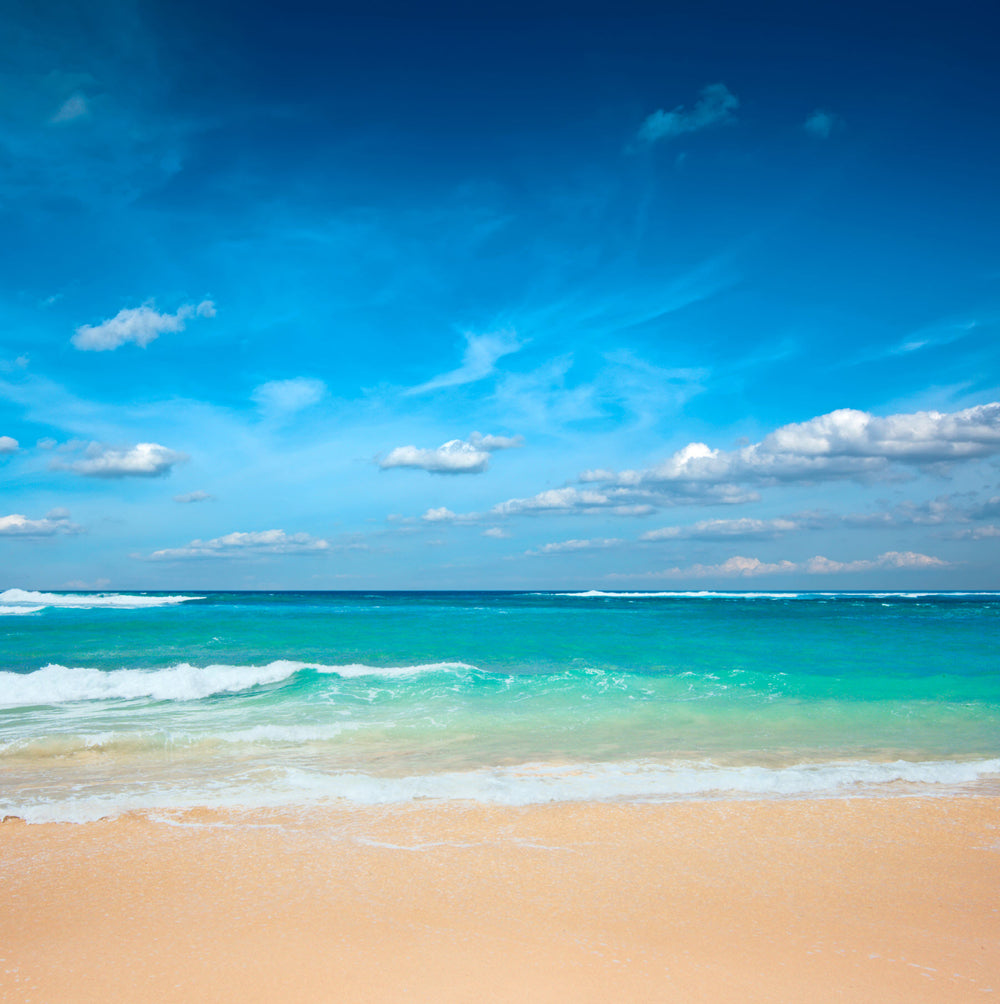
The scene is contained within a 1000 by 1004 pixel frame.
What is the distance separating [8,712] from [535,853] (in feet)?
40.1

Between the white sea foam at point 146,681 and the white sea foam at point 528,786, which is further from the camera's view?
the white sea foam at point 146,681

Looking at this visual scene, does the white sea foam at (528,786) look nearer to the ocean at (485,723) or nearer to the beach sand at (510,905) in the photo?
the ocean at (485,723)

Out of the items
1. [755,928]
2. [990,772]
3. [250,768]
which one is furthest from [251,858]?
[990,772]

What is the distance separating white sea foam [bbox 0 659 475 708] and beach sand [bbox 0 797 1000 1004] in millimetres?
8643

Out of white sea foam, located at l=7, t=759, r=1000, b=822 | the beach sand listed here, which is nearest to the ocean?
white sea foam, located at l=7, t=759, r=1000, b=822

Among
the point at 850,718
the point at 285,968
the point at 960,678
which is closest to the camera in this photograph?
the point at 285,968

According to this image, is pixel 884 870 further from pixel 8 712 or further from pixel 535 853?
pixel 8 712

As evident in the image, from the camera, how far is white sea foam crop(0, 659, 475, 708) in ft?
44.8

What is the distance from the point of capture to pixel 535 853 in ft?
17.8

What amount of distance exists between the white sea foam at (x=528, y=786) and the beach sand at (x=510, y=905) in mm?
420

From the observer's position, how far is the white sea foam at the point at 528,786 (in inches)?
269

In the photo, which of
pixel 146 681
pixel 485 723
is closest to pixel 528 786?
pixel 485 723

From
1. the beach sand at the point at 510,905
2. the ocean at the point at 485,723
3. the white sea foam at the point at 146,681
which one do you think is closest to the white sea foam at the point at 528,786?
the ocean at the point at 485,723

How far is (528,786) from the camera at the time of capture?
7.30 m
